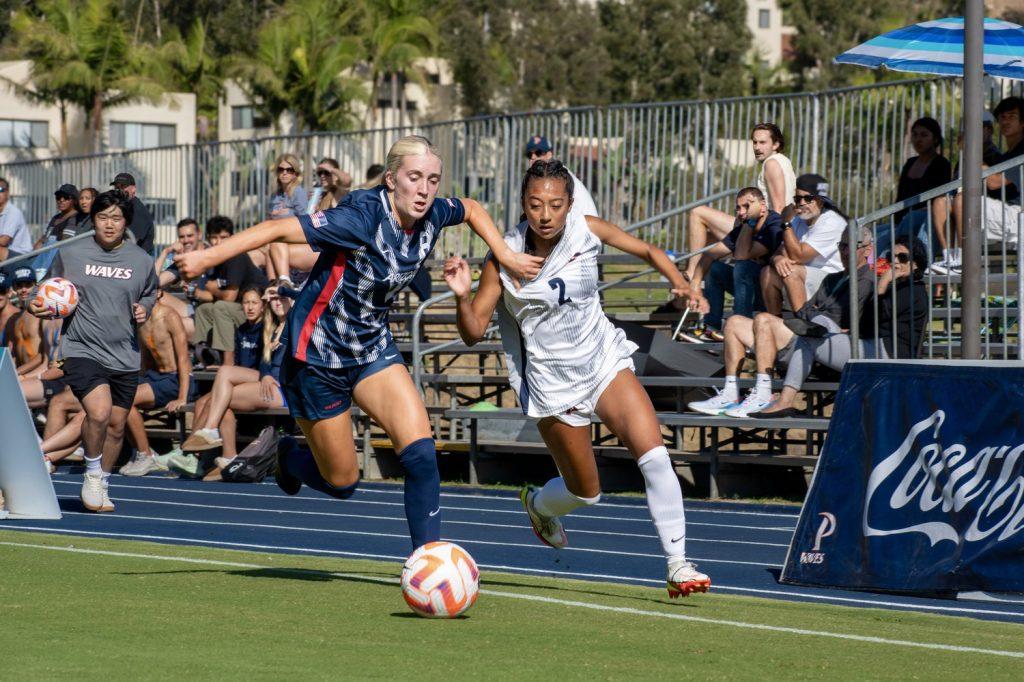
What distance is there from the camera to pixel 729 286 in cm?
1487

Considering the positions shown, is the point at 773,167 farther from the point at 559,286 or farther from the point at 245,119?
the point at 245,119

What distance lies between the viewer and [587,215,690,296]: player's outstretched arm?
7.66 m

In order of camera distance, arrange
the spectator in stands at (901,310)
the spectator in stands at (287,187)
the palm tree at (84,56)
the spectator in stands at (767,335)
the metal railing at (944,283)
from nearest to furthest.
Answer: the metal railing at (944,283), the spectator in stands at (901,310), the spectator in stands at (767,335), the spectator in stands at (287,187), the palm tree at (84,56)

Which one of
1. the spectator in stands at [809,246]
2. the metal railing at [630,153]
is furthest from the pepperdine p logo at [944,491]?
the metal railing at [630,153]

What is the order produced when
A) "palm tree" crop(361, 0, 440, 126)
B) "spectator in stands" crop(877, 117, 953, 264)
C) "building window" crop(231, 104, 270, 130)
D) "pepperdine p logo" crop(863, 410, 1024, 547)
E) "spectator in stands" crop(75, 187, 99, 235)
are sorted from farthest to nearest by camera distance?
"building window" crop(231, 104, 270, 130), "palm tree" crop(361, 0, 440, 126), "spectator in stands" crop(75, 187, 99, 235), "spectator in stands" crop(877, 117, 953, 264), "pepperdine p logo" crop(863, 410, 1024, 547)

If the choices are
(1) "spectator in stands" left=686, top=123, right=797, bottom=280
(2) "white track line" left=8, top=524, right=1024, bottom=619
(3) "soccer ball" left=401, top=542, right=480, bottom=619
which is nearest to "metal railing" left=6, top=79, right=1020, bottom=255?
(1) "spectator in stands" left=686, top=123, right=797, bottom=280

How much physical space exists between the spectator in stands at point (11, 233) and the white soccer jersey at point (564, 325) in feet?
43.5

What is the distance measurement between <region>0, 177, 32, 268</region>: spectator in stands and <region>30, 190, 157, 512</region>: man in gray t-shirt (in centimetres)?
782

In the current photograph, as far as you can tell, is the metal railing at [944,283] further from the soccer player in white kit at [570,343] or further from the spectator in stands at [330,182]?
the spectator in stands at [330,182]

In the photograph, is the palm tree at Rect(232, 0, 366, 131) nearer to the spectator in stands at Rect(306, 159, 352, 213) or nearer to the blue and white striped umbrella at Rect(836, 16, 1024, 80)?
the spectator in stands at Rect(306, 159, 352, 213)

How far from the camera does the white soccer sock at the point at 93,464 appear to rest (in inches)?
472

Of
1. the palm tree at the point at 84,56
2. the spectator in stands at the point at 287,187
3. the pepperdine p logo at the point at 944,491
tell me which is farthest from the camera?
the palm tree at the point at 84,56

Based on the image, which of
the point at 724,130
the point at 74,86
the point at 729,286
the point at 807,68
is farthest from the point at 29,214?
the point at 807,68

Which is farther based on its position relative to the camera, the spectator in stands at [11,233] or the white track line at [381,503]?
the spectator in stands at [11,233]
